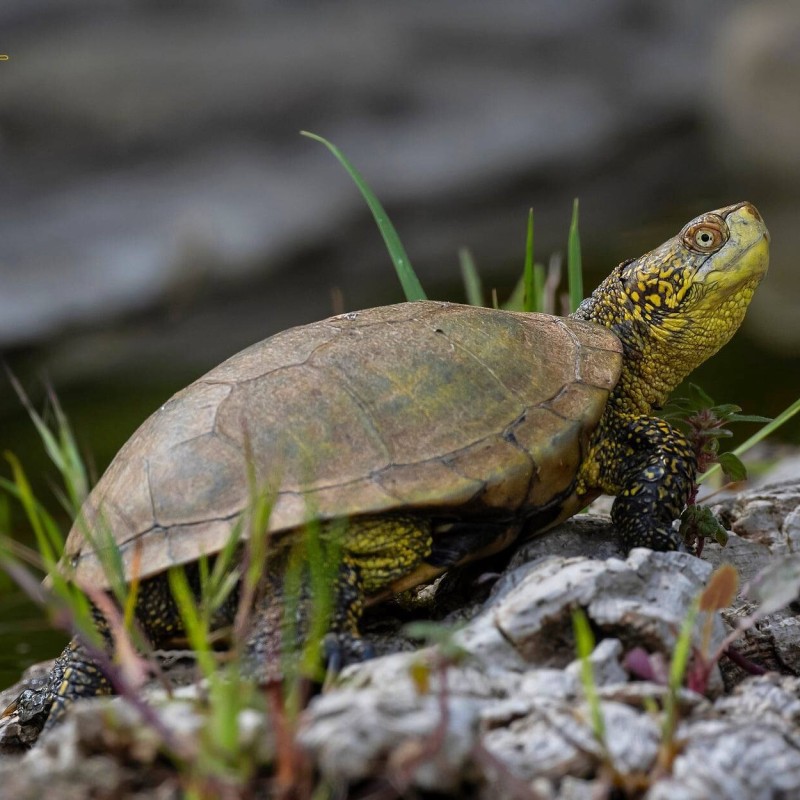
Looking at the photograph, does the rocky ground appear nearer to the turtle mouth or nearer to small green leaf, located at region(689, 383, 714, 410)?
small green leaf, located at region(689, 383, 714, 410)

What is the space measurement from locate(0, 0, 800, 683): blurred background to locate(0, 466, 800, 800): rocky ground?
4.89 m

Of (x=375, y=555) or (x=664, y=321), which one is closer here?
(x=375, y=555)

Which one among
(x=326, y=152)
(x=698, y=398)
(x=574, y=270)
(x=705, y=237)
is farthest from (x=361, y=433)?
(x=326, y=152)

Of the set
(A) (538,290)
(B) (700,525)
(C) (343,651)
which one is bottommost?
(B) (700,525)

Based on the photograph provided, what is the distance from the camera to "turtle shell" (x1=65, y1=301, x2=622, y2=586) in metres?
2.26

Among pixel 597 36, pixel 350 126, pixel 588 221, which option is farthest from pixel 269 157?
pixel 597 36

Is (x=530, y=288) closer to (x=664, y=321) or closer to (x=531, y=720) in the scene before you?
(x=664, y=321)

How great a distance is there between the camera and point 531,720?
1777 mm

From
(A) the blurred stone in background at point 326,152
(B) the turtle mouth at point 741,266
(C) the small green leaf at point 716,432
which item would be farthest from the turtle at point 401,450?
(A) the blurred stone in background at point 326,152

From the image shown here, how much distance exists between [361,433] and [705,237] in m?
1.08

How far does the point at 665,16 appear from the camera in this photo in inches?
531

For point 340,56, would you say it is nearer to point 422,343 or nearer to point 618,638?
point 422,343

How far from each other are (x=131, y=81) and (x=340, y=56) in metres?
2.21

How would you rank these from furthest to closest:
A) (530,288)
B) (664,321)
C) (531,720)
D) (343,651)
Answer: (530,288)
(664,321)
(343,651)
(531,720)
